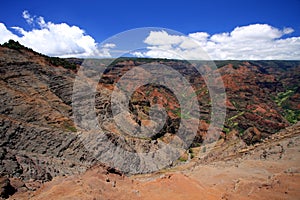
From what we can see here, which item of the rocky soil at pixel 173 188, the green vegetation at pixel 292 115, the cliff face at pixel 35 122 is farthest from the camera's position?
the green vegetation at pixel 292 115

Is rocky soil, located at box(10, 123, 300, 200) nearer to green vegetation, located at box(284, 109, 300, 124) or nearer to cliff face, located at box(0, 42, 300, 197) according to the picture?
cliff face, located at box(0, 42, 300, 197)

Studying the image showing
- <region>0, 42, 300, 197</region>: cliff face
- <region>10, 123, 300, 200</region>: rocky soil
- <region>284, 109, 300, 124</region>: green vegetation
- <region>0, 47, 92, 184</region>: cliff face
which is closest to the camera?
<region>10, 123, 300, 200</region>: rocky soil

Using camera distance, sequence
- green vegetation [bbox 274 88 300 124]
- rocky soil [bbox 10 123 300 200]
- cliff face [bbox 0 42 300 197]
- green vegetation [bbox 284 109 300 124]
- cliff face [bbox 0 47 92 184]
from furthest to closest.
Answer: green vegetation [bbox 274 88 300 124]
green vegetation [bbox 284 109 300 124]
cliff face [bbox 0 42 300 197]
cliff face [bbox 0 47 92 184]
rocky soil [bbox 10 123 300 200]

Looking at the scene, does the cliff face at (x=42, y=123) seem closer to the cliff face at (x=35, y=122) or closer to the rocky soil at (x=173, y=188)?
the cliff face at (x=35, y=122)

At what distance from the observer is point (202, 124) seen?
82562mm

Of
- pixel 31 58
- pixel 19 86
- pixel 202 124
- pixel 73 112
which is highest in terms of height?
pixel 31 58

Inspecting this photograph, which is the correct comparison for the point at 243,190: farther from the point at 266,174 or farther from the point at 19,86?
the point at 19,86

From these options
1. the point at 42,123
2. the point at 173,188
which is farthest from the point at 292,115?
the point at 173,188

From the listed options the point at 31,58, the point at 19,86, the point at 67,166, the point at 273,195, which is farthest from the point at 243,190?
the point at 31,58

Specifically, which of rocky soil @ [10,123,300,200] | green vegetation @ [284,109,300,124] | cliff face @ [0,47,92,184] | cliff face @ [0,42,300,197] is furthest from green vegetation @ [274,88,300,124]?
rocky soil @ [10,123,300,200]

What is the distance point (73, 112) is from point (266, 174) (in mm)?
21808

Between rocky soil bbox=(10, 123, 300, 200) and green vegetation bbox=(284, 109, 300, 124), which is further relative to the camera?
green vegetation bbox=(284, 109, 300, 124)

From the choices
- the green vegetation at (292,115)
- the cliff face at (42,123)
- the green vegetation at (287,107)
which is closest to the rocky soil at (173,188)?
the cliff face at (42,123)

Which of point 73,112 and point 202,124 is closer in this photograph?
point 73,112
